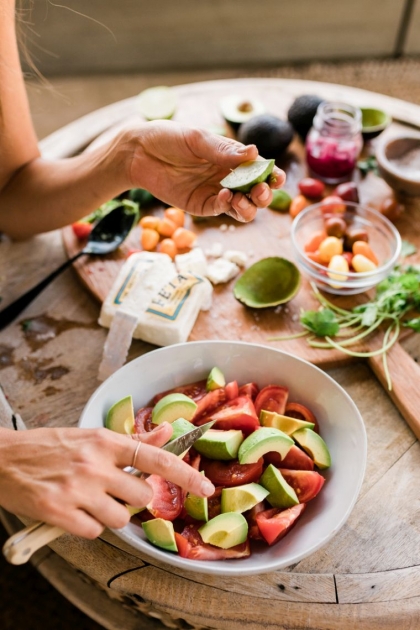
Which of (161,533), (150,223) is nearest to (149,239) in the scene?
(150,223)

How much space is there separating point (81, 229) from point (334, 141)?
2.86 ft

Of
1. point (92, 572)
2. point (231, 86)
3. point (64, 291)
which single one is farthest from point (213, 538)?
point (231, 86)

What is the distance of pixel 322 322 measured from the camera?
5.34 ft

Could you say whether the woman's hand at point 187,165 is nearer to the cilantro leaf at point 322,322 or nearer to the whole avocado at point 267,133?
the cilantro leaf at point 322,322

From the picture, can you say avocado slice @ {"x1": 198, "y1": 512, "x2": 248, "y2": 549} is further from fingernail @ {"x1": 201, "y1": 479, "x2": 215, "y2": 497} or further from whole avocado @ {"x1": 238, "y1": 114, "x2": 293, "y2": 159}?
whole avocado @ {"x1": 238, "y1": 114, "x2": 293, "y2": 159}

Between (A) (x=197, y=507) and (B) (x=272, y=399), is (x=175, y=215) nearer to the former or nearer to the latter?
→ (B) (x=272, y=399)

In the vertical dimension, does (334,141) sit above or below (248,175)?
below

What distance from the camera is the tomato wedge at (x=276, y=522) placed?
1199 millimetres

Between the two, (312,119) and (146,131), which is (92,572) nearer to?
(146,131)

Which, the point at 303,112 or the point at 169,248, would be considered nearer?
the point at 169,248

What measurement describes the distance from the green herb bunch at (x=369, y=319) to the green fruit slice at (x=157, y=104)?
960mm

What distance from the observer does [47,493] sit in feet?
3.60

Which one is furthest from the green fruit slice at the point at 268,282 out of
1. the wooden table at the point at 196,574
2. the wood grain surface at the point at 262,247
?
the wooden table at the point at 196,574

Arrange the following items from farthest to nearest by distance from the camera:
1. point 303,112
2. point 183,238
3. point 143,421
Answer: point 303,112, point 183,238, point 143,421
